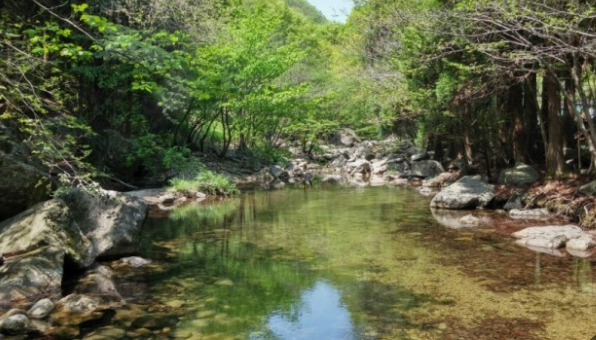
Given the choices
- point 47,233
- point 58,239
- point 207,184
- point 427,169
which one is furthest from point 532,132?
point 47,233

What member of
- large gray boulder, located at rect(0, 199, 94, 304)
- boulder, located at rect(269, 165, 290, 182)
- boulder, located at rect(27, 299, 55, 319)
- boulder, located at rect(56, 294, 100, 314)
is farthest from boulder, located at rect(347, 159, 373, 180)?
boulder, located at rect(27, 299, 55, 319)

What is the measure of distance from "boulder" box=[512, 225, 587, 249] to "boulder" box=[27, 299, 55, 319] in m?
8.57

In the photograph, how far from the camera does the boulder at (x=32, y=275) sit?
6.84 metres

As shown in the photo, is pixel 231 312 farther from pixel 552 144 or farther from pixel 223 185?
pixel 223 185

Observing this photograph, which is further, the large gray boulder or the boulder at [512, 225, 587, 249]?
the boulder at [512, 225, 587, 249]

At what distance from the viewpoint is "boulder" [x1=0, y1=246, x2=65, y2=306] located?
6840 mm

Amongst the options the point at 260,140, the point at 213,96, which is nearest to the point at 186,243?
the point at 213,96

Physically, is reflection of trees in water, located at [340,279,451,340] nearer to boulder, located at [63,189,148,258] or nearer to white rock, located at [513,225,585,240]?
boulder, located at [63,189,148,258]

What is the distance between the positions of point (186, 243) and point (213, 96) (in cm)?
1320

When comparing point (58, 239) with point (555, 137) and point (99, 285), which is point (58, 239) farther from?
point (555, 137)

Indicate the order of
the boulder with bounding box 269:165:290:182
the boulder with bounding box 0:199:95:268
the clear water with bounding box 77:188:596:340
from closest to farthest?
1. the clear water with bounding box 77:188:596:340
2. the boulder with bounding box 0:199:95:268
3. the boulder with bounding box 269:165:290:182

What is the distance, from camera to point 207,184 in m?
20.4

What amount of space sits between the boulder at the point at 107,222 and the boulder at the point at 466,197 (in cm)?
953

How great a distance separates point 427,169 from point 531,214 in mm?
13462
